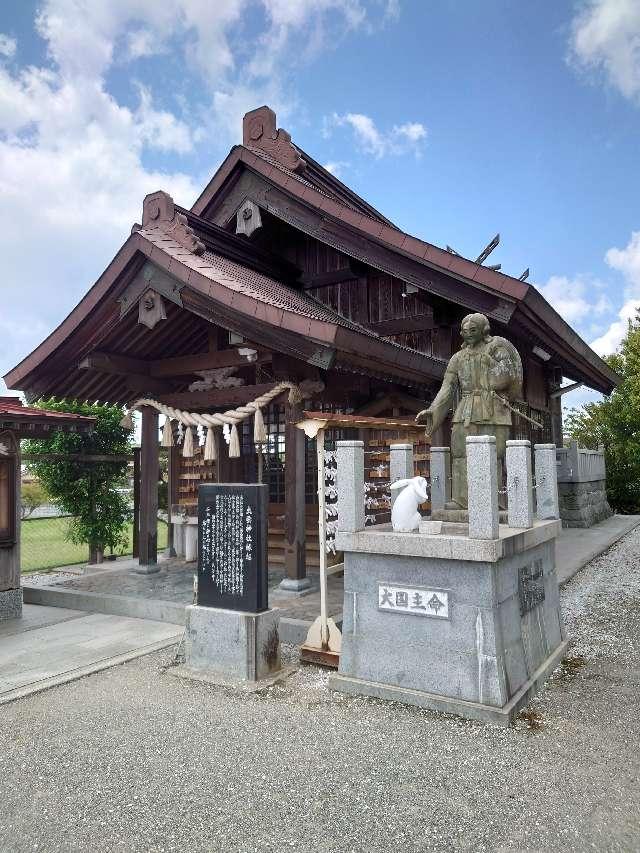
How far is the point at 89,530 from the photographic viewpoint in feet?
42.0

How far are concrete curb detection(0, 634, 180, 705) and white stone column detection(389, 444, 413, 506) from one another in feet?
10.6

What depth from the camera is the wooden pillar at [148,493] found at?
32.5 feet

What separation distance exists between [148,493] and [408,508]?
5.86 metres

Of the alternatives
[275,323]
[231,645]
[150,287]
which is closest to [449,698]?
[231,645]

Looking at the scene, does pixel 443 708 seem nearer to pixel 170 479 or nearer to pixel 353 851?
pixel 353 851

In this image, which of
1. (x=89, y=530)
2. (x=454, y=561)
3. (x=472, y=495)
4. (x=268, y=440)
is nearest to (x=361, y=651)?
(x=454, y=561)

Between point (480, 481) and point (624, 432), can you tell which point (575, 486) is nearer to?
point (624, 432)

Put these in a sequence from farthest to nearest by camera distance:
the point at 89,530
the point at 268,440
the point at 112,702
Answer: the point at 89,530 < the point at 268,440 < the point at 112,702

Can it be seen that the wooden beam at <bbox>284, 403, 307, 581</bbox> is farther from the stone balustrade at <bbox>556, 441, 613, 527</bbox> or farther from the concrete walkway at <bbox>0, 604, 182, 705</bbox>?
the stone balustrade at <bbox>556, 441, 613, 527</bbox>

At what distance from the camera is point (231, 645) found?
18.6 ft

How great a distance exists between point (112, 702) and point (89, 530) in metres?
8.35

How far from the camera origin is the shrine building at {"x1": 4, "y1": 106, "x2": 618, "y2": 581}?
25.9ft

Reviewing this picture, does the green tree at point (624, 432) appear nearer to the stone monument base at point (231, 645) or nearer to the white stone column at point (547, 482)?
the white stone column at point (547, 482)

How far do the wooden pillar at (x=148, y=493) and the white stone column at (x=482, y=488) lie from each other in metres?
6.59
